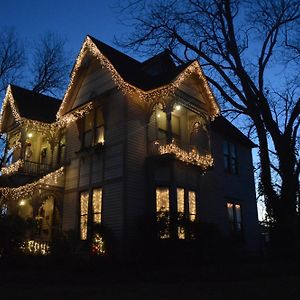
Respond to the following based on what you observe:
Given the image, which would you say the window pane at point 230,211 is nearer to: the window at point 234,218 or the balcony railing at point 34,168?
the window at point 234,218

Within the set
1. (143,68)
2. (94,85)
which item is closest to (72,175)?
(94,85)

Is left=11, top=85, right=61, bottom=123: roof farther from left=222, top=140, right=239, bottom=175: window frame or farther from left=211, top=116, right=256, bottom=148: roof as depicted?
left=222, top=140, right=239, bottom=175: window frame

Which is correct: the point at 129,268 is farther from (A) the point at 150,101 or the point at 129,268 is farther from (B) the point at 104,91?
(B) the point at 104,91

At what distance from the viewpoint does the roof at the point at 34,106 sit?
2150 cm

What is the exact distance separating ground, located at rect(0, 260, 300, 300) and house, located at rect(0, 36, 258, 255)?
8.31 feet

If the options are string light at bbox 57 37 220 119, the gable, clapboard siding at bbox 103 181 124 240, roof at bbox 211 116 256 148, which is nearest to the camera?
clapboard siding at bbox 103 181 124 240

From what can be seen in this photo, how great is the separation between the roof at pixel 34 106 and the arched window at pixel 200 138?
893 centimetres

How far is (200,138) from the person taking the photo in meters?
20.5

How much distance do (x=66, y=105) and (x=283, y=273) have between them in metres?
14.4

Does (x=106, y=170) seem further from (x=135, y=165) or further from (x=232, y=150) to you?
(x=232, y=150)

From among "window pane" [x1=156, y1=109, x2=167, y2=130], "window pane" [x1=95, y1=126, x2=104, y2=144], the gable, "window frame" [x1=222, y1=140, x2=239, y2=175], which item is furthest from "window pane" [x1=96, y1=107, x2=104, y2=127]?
"window frame" [x1=222, y1=140, x2=239, y2=175]

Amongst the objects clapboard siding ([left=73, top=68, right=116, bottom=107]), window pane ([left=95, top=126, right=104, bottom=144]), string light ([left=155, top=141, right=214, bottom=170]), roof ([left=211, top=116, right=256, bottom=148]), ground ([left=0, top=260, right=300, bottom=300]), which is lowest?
ground ([left=0, top=260, right=300, bottom=300])

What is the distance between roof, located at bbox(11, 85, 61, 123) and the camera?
70.5ft

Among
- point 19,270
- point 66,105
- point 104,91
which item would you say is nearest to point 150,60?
point 104,91
